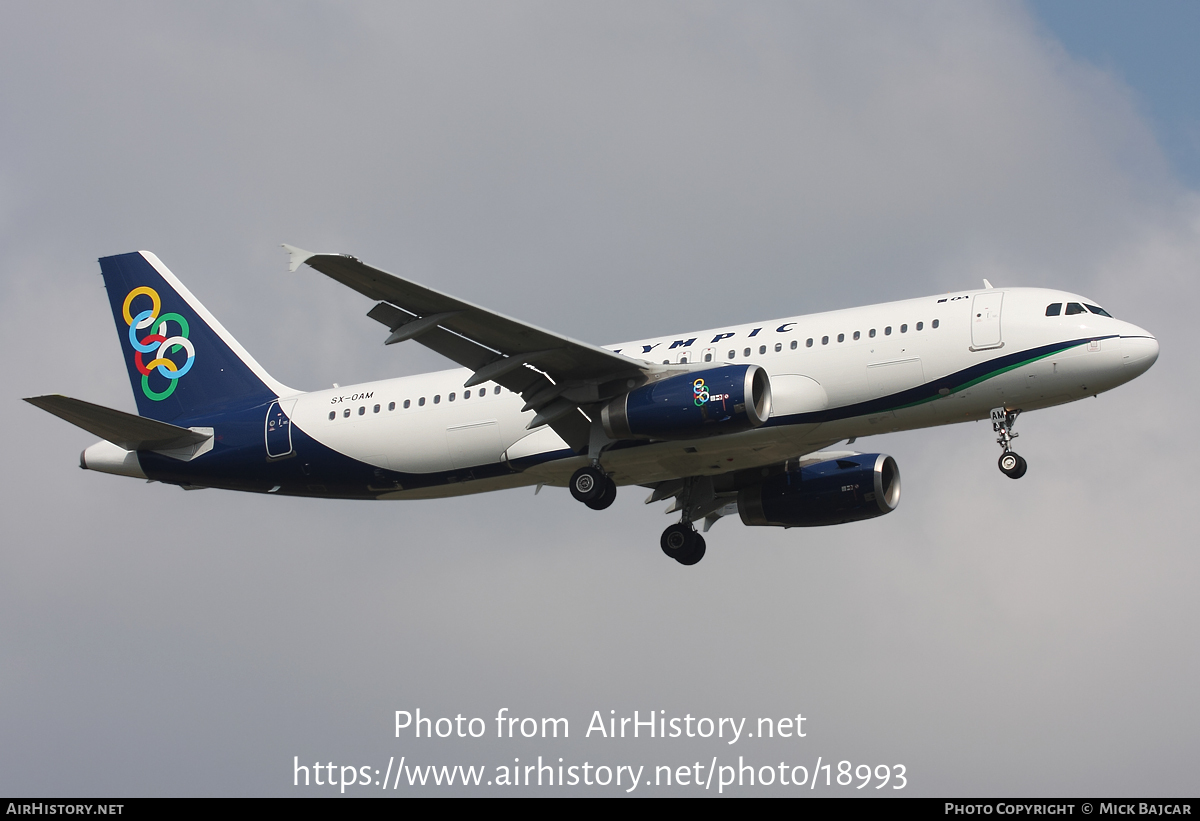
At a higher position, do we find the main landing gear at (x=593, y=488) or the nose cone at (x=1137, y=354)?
the nose cone at (x=1137, y=354)

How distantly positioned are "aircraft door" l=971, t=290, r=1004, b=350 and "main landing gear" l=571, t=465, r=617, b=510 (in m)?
9.49

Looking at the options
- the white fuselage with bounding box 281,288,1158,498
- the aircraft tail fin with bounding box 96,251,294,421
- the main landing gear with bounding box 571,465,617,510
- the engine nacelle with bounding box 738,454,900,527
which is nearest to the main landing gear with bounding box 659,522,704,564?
the engine nacelle with bounding box 738,454,900,527

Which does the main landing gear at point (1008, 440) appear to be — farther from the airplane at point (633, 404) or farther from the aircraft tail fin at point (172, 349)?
the aircraft tail fin at point (172, 349)

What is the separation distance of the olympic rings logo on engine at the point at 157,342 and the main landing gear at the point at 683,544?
14949 millimetres

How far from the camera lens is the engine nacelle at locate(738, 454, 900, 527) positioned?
135ft

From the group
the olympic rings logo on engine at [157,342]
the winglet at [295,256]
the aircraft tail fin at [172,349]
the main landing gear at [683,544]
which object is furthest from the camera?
the olympic rings logo on engine at [157,342]

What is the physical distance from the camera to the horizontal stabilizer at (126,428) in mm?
37812

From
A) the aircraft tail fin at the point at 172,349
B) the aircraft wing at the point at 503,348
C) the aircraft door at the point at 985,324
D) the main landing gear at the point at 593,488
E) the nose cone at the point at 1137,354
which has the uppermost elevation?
the aircraft tail fin at the point at 172,349

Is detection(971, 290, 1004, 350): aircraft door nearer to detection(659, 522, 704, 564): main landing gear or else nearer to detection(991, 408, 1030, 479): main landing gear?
detection(991, 408, 1030, 479): main landing gear

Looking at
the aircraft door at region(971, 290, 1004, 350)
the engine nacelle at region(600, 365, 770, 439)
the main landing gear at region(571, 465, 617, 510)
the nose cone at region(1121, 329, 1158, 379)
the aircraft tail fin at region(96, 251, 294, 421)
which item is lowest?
the main landing gear at region(571, 465, 617, 510)

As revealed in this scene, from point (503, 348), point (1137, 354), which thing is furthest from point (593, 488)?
point (1137, 354)

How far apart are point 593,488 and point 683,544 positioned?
604 centimetres

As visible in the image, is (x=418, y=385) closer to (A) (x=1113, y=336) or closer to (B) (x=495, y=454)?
(B) (x=495, y=454)

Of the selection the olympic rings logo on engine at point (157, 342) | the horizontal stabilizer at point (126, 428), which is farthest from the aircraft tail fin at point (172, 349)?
the horizontal stabilizer at point (126, 428)
